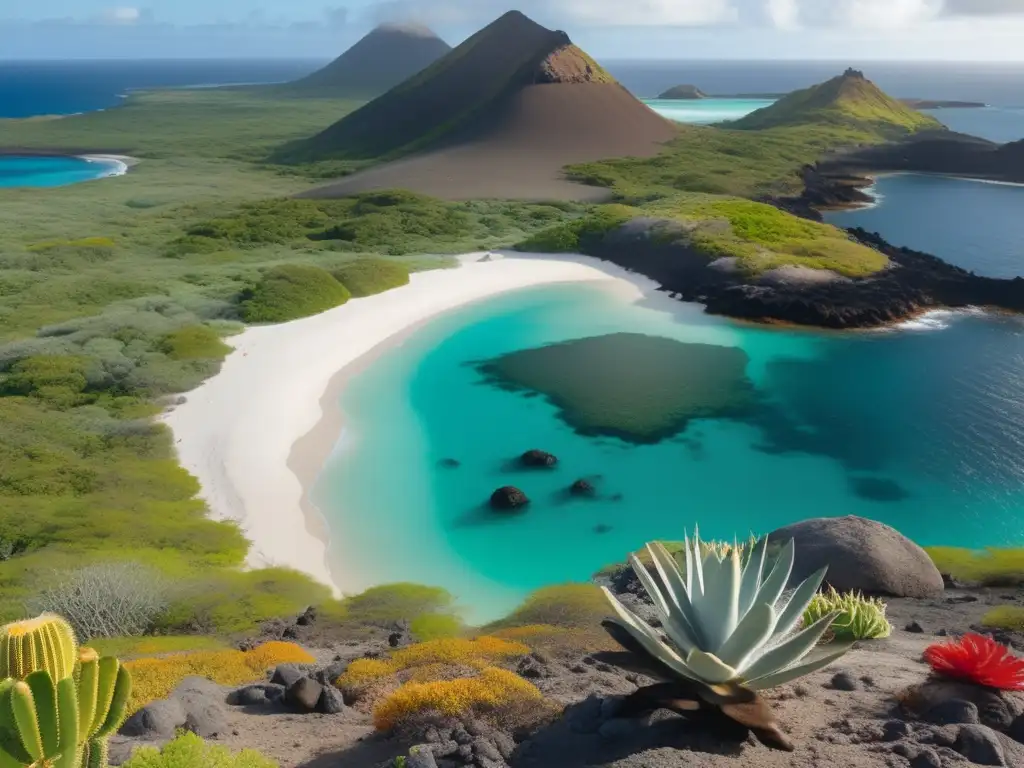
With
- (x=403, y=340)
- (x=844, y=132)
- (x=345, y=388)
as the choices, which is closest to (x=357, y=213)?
(x=403, y=340)

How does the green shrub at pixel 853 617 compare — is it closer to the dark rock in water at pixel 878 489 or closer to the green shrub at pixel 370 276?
the dark rock in water at pixel 878 489

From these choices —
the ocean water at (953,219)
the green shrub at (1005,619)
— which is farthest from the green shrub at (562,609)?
the ocean water at (953,219)

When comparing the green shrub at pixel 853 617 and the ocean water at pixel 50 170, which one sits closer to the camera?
the green shrub at pixel 853 617

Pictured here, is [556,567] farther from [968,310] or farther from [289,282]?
[968,310]

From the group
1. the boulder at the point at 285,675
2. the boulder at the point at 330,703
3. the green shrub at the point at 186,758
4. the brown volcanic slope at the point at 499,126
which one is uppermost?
the brown volcanic slope at the point at 499,126

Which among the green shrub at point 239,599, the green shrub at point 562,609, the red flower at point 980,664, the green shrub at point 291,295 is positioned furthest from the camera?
the green shrub at point 291,295
